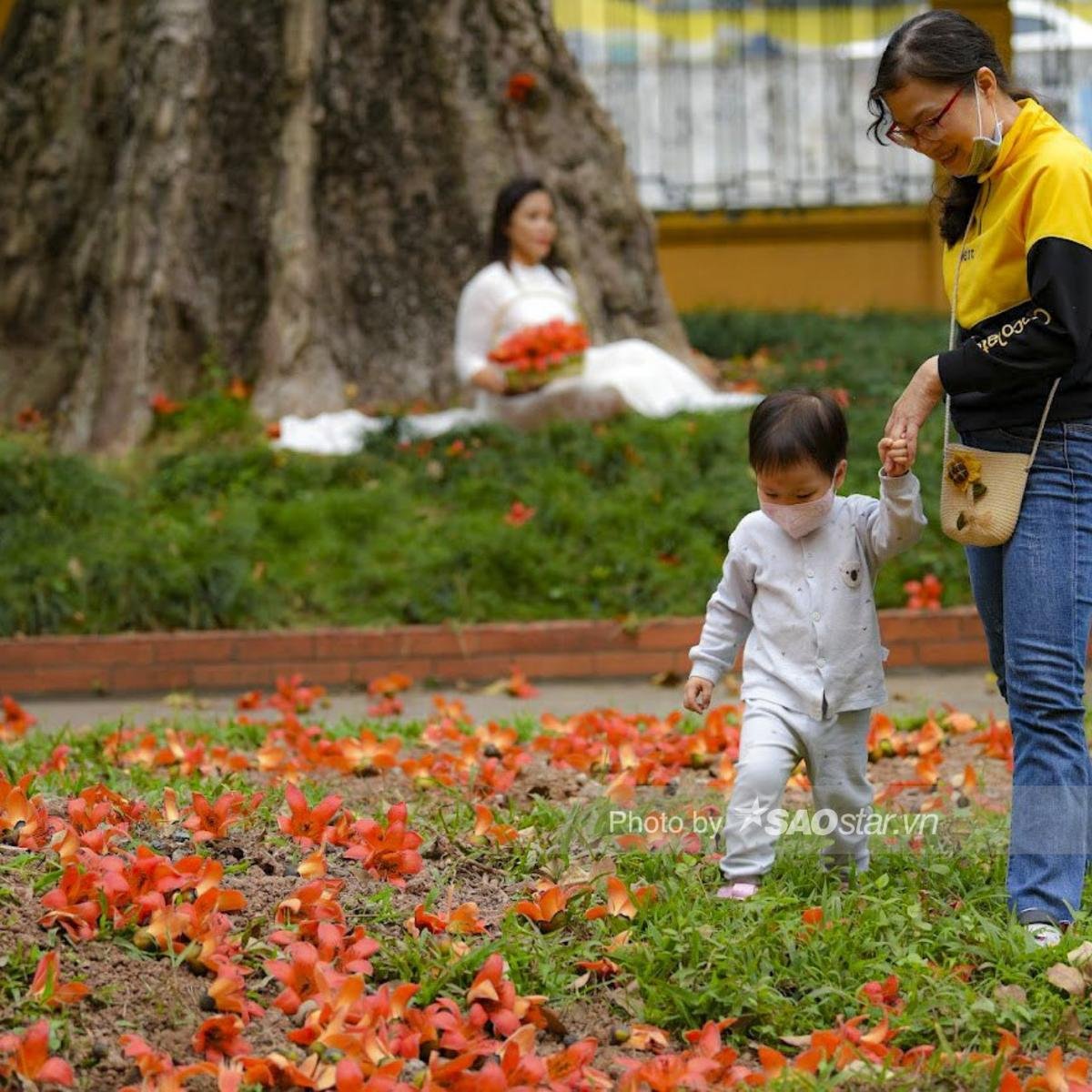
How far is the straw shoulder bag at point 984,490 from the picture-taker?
11.5 feet

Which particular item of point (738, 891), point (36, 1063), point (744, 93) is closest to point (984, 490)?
point (738, 891)

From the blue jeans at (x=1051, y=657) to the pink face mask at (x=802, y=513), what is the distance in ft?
1.32

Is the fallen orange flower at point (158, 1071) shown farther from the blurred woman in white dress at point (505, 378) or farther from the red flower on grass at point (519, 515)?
the blurred woman in white dress at point (505, 378)

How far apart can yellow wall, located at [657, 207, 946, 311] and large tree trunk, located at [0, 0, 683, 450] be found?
491 cm

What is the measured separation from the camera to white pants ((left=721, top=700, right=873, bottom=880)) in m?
3.62

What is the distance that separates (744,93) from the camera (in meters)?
16.5

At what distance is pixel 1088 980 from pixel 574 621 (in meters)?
4.17

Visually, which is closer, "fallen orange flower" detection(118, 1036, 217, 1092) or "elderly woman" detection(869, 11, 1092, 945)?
"fallen orange flower" detection(118, 1036, 217, 1092)

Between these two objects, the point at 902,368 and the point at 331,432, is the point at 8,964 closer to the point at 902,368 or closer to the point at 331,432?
the point at 331,432

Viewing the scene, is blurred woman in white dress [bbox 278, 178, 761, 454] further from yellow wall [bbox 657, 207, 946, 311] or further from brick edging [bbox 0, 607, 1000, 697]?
yellow wall [bbox 657, 207, 946, 311]

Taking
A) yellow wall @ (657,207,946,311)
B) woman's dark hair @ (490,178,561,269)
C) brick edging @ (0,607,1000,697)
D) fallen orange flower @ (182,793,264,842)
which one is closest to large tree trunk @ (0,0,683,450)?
woman's dark hair @ (490,178,561,269)

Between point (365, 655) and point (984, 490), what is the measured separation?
4.09 m

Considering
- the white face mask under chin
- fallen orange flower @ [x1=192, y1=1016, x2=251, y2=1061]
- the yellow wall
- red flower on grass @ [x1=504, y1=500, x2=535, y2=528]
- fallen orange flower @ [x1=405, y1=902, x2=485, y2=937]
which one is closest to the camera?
fallen orange flower @ [x1=192, y1=1016, x2=251, y2=1061]

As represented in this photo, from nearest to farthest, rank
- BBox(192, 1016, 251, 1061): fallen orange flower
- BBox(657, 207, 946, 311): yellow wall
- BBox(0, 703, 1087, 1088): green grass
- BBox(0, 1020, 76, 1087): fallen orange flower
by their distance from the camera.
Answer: BBox(0, 1020, 76, 1087): fallen orange flower, BBox(192, 1016, 251, 1061): fallen orange flower, BBox(0, 703, 1087, 1088): green grass, BBox(657, 207, 946, 311): yellow wall
